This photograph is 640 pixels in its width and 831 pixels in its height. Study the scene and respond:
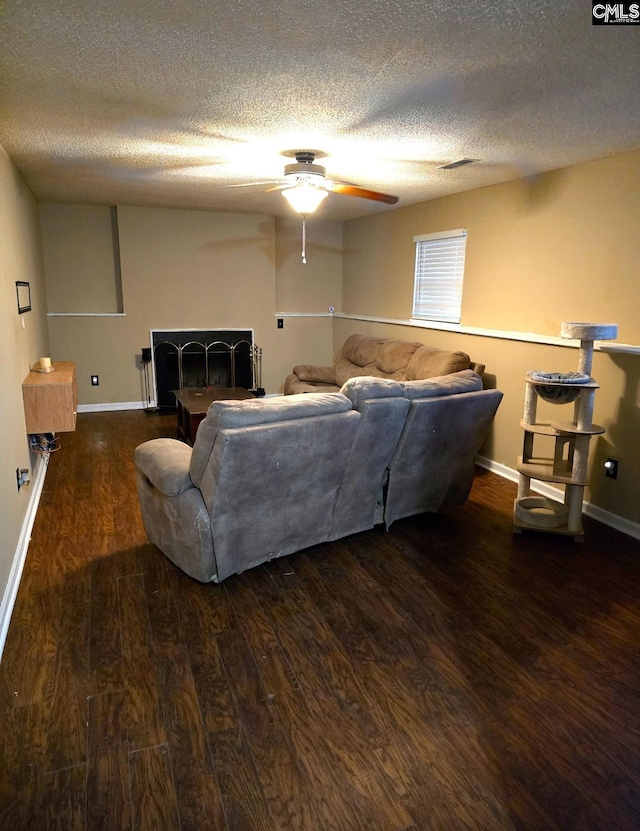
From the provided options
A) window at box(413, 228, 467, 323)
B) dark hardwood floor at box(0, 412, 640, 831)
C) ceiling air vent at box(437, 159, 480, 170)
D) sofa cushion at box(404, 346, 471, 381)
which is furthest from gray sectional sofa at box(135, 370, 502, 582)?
window at box(413, 228, 467, 323)

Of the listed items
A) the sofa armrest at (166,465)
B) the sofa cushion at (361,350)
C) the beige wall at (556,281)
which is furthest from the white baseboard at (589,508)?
the sofa armrest at (166,465)

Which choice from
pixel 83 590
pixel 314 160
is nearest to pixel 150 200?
pixel 314 160

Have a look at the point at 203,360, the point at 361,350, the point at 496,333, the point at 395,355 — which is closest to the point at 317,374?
the point at 361,350

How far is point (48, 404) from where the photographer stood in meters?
3.58

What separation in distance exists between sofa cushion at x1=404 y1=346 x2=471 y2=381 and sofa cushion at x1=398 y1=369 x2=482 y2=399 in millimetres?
990

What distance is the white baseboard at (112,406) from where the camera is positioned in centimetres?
627

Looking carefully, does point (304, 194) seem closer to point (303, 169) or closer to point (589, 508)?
point (303, 169)

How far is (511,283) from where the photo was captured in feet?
14.0

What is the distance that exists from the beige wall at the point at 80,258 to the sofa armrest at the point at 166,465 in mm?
3928

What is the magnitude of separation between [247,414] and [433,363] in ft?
8.27

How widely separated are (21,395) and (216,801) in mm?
2674

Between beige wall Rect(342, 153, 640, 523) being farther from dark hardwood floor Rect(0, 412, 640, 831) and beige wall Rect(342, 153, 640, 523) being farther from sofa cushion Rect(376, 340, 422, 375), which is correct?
dark hardwood floor Rect(0, 412, 640, 831)

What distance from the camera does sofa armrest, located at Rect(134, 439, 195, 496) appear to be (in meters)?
2.59

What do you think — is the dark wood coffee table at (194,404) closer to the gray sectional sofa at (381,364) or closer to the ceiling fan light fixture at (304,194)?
the gray sectional sofa at (381,364)
